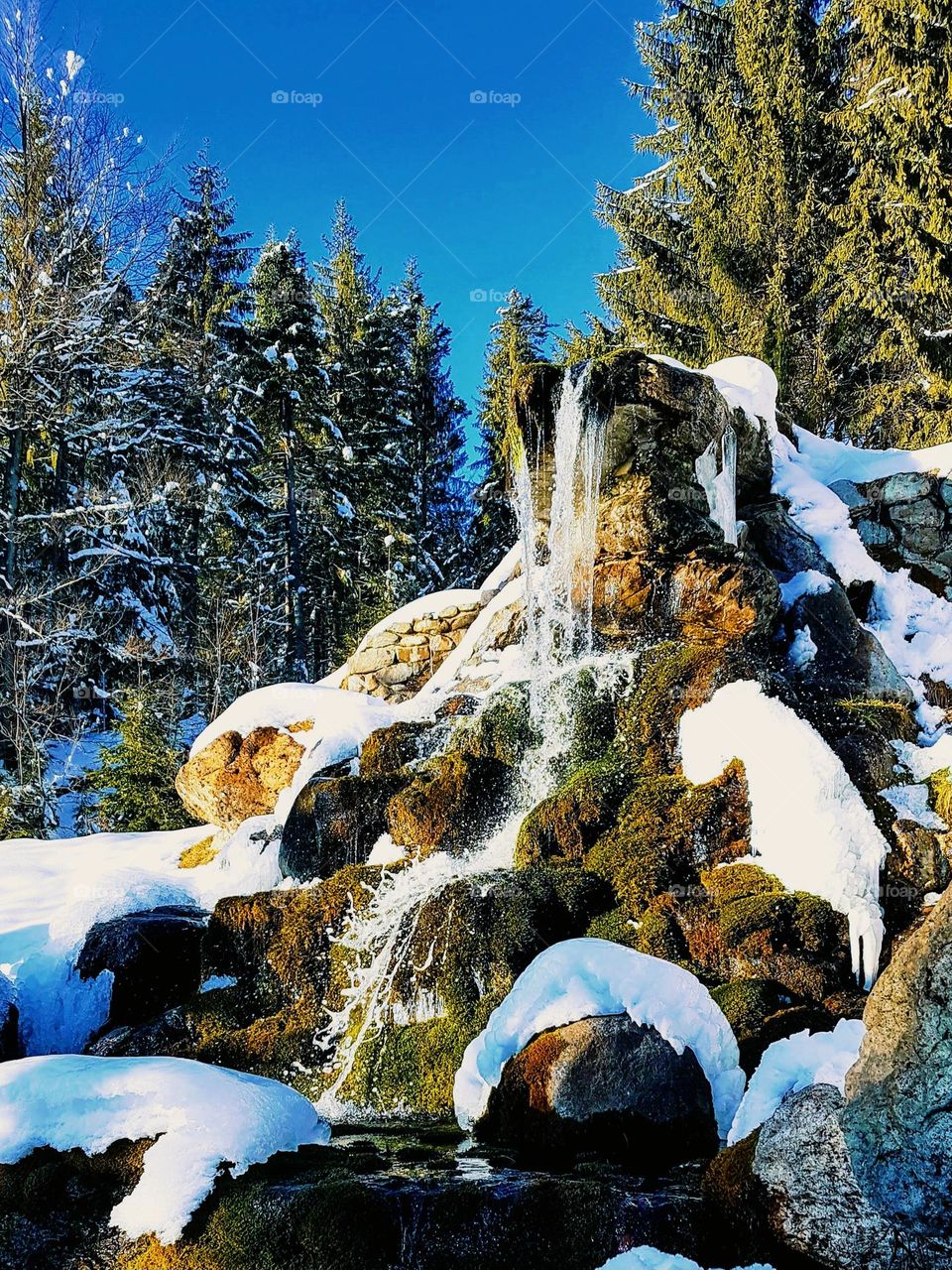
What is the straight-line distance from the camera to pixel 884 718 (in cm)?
747

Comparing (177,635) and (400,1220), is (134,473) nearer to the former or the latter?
(177,635)

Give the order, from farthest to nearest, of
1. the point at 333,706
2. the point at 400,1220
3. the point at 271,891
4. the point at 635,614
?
1. the point at 333,706
2. the point at 635,614
3. the point at 271,891
4. the point at 400,1220

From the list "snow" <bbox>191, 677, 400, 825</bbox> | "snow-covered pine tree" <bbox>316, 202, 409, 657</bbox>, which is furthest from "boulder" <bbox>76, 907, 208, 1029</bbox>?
"snow-covered pine tree" <bbox>316, 202, 409, 657</bbox>

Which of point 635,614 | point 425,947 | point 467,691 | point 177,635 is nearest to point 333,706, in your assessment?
point 467,691

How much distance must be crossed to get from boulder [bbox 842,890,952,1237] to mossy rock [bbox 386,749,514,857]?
4845 millimetres

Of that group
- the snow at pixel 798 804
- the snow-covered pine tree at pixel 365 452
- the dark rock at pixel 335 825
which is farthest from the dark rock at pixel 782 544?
the snow-covered pine tree at pixel 365 452

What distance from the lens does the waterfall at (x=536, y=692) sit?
5.95 metres

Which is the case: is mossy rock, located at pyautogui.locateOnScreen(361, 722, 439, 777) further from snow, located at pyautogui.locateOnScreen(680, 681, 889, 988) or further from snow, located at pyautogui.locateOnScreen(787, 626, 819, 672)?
snow, located at pyautogui.locateOnScreen(787, 626, 819, 672)

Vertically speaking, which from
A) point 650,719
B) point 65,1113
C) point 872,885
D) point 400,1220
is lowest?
point 400,1220

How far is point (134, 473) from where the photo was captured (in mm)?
19875

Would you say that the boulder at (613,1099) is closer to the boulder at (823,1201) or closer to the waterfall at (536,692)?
the boulder at (823,1201)

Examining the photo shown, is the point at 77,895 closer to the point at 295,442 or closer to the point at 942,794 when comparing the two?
the point at 942,794

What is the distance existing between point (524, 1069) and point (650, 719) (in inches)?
154

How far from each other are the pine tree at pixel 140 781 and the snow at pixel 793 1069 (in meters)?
10.9
